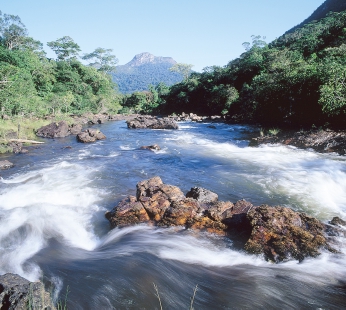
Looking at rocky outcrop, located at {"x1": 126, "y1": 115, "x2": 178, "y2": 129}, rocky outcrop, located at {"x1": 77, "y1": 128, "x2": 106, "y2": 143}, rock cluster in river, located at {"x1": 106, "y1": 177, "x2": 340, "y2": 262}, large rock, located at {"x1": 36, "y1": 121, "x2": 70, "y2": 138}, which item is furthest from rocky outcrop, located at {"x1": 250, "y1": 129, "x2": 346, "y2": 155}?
large rock, located at {"x1": 36, "y1": 121, "x2": 70, "y2": 138}

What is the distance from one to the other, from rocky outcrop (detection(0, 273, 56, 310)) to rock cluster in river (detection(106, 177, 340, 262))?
3.32m

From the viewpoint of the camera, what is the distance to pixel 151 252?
207 inches

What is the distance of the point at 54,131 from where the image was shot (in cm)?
2100

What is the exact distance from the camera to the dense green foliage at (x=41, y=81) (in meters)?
19.5

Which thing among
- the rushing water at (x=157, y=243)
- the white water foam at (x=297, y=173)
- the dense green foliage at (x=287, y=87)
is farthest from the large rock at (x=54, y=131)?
the dense green foliage at (x=287, y=87)

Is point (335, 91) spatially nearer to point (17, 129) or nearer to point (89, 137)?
point (89, 137)

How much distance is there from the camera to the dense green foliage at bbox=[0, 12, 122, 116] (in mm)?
19547

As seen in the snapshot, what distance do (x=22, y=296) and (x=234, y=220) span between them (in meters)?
4.47

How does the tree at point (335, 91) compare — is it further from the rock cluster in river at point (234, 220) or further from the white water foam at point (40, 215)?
the white water foam at point (40, 215)

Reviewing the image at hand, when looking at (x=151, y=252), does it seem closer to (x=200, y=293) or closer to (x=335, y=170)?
(x=200, y=293)

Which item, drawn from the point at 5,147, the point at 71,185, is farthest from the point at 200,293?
the point at 5,147

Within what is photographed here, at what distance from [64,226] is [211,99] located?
38.9m

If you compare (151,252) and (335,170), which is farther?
(335,170)

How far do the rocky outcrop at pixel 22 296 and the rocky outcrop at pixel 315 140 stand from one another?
14.0 m
